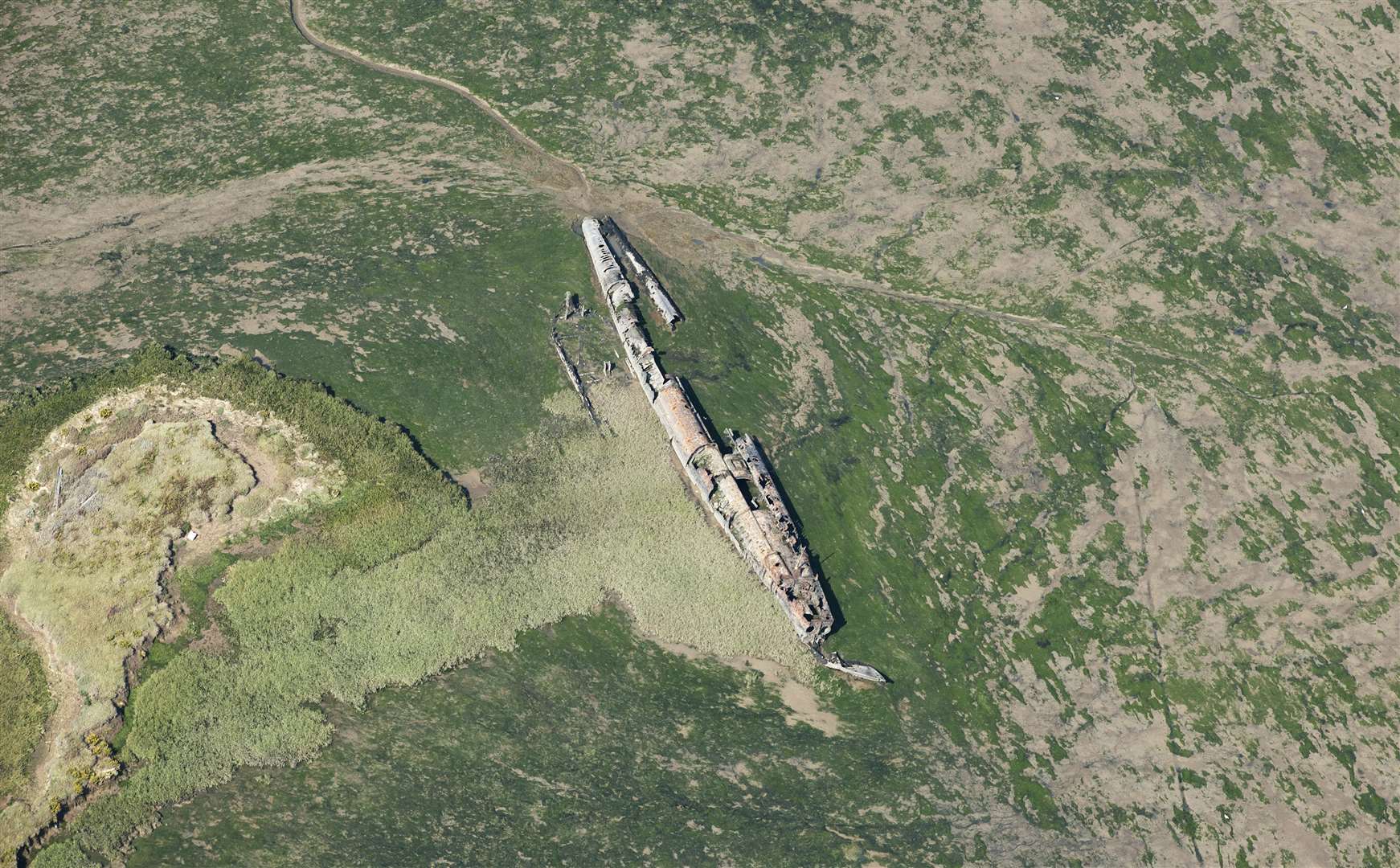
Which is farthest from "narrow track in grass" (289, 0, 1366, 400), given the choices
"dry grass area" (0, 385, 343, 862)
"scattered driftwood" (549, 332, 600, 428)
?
"dry grass area" (0, 385, 343, 862)

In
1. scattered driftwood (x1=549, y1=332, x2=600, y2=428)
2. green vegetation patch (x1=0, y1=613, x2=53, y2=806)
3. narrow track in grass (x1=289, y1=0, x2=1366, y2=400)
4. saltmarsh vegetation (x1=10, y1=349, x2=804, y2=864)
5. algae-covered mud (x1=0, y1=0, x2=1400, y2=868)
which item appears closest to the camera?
green vegetation patch (x1=0, y1=613, x2=53, y2=806)

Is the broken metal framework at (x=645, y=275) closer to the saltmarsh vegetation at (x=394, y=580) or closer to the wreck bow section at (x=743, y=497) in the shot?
the wreck bow section at (x=743, y=497)

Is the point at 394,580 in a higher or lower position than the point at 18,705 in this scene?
higher

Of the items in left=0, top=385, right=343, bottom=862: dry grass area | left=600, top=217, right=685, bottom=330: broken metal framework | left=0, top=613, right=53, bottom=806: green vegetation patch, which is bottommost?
left=0, top=613, right=53, bottom=806: green vegetation patch

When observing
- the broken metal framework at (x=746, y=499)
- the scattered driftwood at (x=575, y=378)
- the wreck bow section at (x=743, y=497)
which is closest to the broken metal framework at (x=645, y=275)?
the broken metal framework at (x=746, y=499)

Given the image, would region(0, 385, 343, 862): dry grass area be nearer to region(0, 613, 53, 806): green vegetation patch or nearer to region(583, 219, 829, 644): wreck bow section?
region(0, 613, 53, 806): green vegetation patch

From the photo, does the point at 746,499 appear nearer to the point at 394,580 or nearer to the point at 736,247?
the point at 394,580

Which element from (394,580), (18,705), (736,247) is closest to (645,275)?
(736,247)
